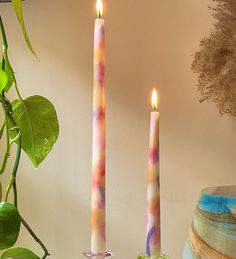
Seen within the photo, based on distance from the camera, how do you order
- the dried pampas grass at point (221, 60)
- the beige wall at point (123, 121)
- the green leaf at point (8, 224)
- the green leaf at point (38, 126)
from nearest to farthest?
the green leaf at point (8, 224), the green leaf at point (38, 126), the dried pampas grass at point (221, 60), the beige wall at point (123, 121)

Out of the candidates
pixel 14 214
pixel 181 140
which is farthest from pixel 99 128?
pixel 181 140

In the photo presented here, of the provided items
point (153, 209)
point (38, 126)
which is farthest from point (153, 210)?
point (38, 126)

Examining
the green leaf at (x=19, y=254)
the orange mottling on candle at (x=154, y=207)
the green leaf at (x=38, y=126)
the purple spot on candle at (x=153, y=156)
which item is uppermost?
the green leaf at (x=38, y=126)

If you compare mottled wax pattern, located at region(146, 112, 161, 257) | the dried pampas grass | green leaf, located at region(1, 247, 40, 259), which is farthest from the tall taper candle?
the dried pampas grass

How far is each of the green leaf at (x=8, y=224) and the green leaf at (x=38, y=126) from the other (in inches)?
5.9

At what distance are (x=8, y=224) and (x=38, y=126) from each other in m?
0.20

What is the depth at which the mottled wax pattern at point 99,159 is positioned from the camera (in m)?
0.51

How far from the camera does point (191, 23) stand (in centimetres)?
103

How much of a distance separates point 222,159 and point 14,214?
631 millimetres

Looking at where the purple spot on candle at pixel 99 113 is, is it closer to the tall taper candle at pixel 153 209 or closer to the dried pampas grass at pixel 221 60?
the tall taper candle at pixel 153 209

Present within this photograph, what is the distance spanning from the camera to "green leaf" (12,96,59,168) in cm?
65

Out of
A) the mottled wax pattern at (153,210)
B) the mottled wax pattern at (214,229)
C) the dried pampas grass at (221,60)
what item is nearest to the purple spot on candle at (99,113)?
the mottled wax pattern at (153,210)

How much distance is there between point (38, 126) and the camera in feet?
2.14

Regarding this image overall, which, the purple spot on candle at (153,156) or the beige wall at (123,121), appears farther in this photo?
the beige wall at (123,121)
